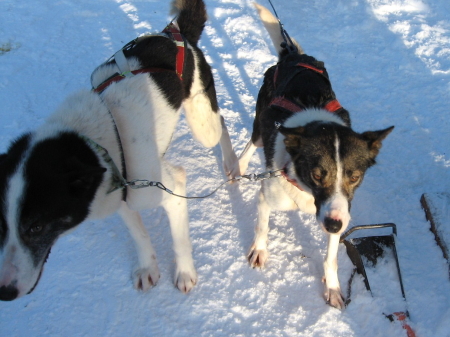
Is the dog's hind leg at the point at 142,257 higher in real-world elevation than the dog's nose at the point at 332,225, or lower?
lower

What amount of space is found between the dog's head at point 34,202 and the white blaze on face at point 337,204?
4.36 feet

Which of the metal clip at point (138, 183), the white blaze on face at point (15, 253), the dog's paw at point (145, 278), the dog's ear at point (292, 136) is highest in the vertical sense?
the white blaze on face at point (15, 253)

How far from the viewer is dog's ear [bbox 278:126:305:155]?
2354 millimetres

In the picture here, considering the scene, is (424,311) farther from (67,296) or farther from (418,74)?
(418,74)

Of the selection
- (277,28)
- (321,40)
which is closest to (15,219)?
(277,28)

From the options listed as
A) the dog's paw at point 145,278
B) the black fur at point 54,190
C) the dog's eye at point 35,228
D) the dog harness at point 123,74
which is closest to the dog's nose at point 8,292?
the black fur at point 54,190

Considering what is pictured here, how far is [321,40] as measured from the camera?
5.32 m

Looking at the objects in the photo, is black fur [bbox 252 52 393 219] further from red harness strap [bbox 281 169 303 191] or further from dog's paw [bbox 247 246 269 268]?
dog's paw [bbox 247 246 269 268]

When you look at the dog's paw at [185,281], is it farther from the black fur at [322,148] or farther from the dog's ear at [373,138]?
the dog's ear at [373,138]

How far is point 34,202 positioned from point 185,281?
147cm

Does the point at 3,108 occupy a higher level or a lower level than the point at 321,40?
higher

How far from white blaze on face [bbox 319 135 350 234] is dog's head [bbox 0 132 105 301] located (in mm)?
1328

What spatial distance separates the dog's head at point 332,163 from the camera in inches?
86.6

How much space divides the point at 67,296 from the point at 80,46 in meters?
3.63
